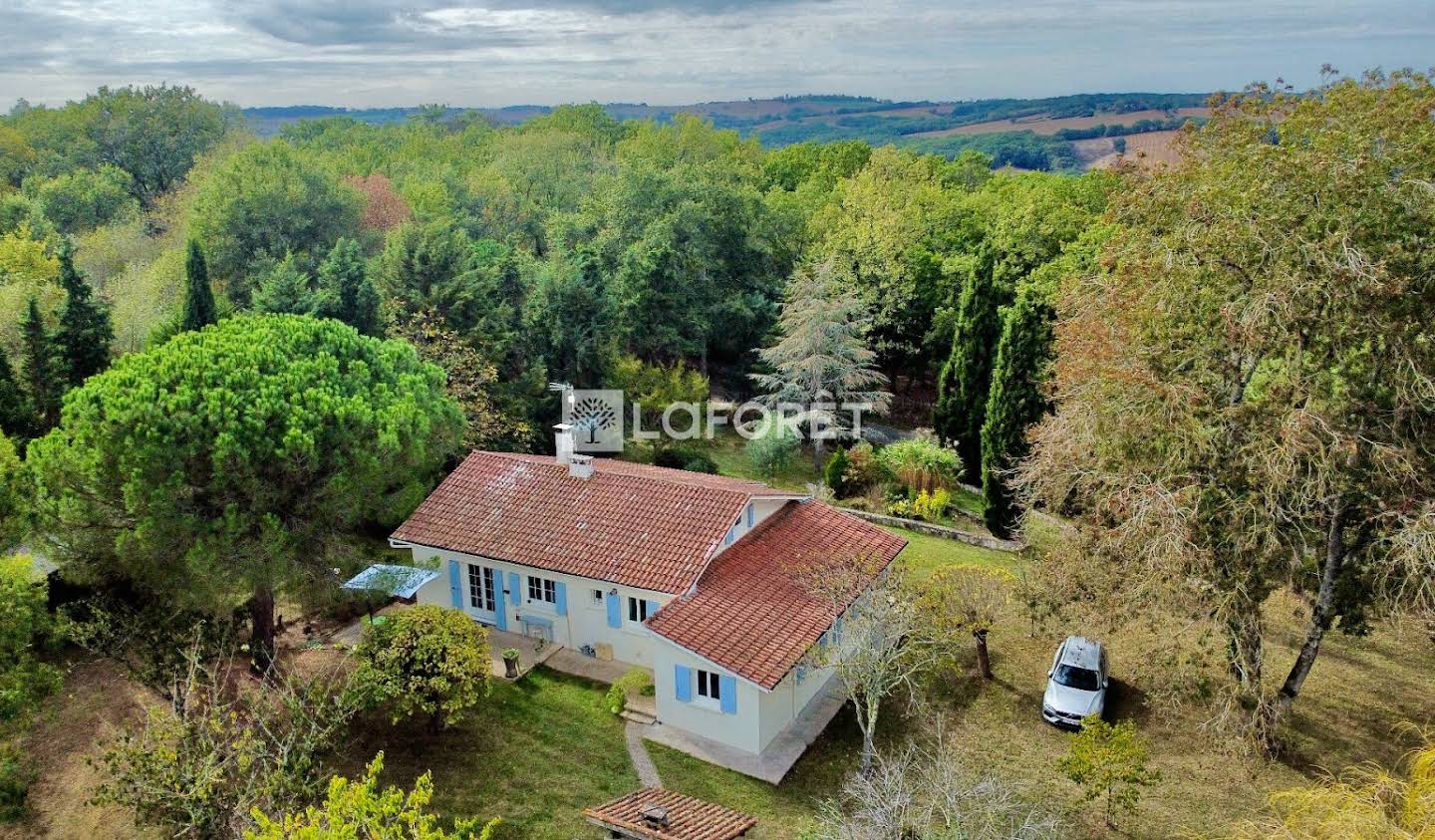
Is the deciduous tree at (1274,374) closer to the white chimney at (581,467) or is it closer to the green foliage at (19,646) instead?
the white chimney at (581,467)

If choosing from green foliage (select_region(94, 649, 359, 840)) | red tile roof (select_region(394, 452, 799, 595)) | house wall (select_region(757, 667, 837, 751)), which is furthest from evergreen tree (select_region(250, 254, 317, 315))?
house wall (select_region(757, 667, 837, 751))

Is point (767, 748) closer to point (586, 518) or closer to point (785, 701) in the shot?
point (785, 701)

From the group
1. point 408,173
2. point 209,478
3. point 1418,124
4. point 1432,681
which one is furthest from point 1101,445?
point 408,173

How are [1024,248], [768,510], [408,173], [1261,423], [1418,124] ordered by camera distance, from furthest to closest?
[408,173] → [1024,248] → [768,510] → [1261,423] → [1418,124]

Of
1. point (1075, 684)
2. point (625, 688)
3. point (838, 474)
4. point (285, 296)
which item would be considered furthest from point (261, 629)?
point (838, 474)

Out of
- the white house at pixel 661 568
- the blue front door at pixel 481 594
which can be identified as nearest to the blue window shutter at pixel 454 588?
the white house at pixel 661 568

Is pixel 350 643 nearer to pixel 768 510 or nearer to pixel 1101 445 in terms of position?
pixel 768 510
